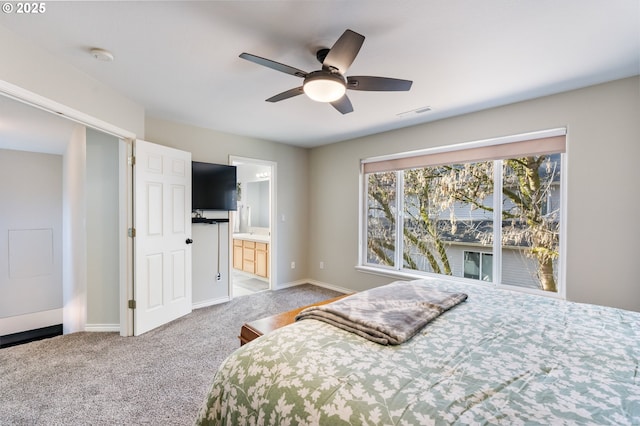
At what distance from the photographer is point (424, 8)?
1.54 metres

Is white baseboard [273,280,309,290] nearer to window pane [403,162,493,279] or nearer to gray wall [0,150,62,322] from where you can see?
window pane [403,162,493,279]

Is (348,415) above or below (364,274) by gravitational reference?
above

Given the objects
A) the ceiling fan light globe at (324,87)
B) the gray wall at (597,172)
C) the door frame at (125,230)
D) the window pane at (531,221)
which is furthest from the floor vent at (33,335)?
the gray wall at (597,172)

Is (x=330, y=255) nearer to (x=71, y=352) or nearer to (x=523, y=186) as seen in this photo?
(x=523, y=186)

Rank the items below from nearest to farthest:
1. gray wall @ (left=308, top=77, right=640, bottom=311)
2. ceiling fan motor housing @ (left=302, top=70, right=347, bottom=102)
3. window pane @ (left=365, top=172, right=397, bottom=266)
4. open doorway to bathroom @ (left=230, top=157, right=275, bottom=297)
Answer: ceiling fan motor housing @ (left=302, top=70, right=347, bottom=102) < gray wall @ (left=308, top=77, right=640, bottom=311) < window pane @ (left=365, top=172, right=397, bottom=266) < open doorway to bathroom @ (left=230, top=157, right=275, bottom=297)

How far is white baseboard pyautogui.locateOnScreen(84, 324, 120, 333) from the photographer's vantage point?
2955mm

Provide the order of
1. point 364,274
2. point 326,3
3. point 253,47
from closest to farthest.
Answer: point 326,3, point 253,47, point 364,274

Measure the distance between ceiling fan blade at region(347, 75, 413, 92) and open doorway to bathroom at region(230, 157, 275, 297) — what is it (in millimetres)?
2606

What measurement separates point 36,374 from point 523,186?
4.73m

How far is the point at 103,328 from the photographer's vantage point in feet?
9.74

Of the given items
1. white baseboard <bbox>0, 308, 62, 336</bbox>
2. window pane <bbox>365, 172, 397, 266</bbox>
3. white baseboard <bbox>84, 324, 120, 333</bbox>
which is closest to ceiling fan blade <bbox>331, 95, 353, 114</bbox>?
window pane <bbox>365, 172, 397, 266</bbox>

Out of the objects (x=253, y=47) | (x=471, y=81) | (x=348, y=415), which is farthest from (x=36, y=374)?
(x=471, y=81)

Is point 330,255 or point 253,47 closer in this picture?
point 253,47

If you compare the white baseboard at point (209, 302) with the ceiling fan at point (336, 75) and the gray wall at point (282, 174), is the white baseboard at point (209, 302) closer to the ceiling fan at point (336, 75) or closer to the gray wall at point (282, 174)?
the gray wall at point (282, 174)
